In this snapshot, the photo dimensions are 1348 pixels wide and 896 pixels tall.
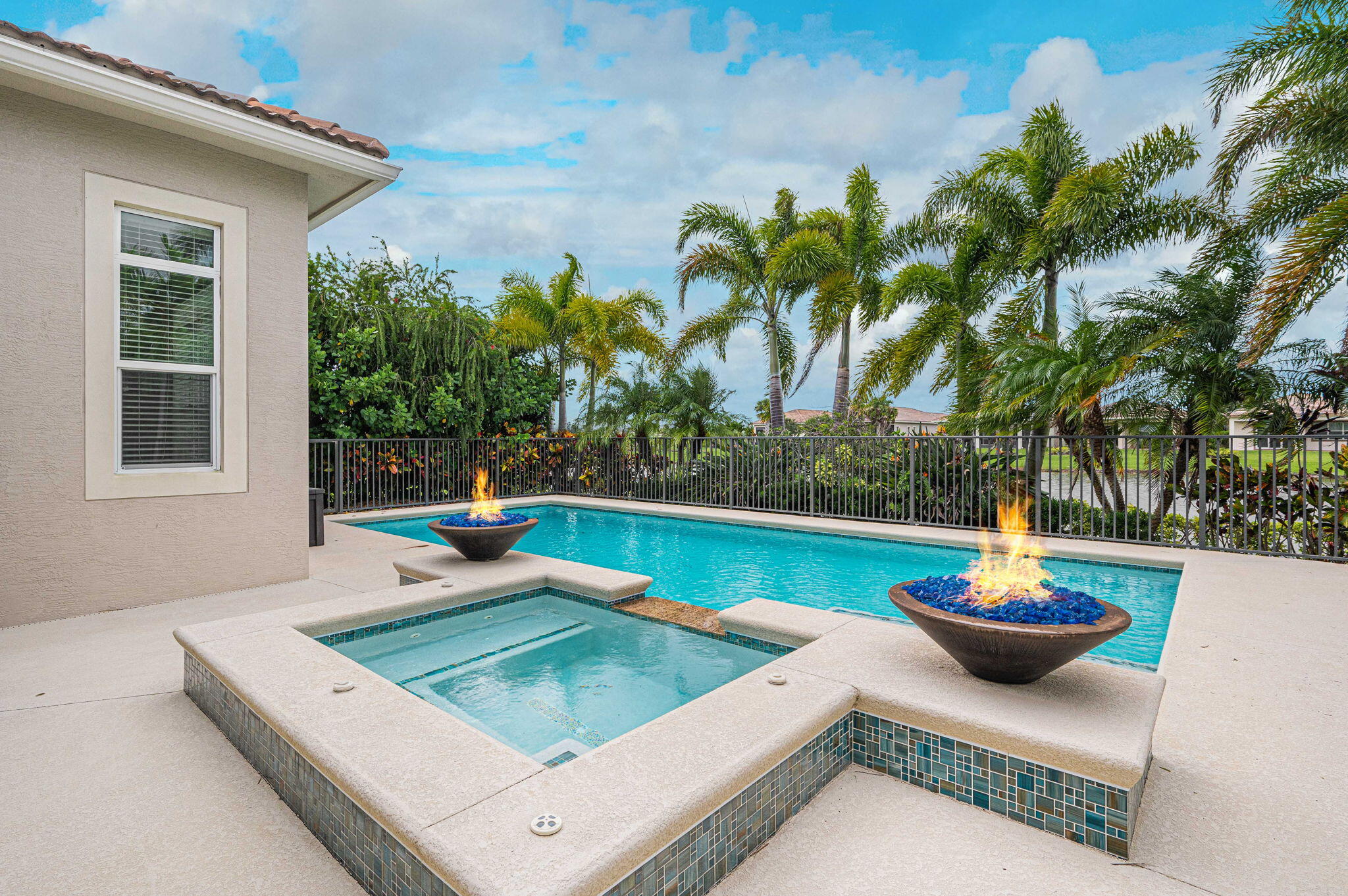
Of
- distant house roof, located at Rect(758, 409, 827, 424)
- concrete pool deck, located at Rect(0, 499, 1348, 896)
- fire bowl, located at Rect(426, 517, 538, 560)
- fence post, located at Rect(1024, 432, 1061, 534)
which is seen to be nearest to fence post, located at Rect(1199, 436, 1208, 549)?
fence post, located at Rect(1024, 432, 1061, 534)

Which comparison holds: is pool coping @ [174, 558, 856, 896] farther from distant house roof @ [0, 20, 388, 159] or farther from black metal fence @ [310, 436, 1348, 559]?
black metal fence @ [310, 436, 1348, 559]

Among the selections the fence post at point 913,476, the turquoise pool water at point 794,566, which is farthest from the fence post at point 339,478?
the fence post at point 913,476

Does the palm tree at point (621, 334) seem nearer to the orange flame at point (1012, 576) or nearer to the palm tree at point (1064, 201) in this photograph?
the palm tree at point (1064, 201)

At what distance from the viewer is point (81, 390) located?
4.11 meters

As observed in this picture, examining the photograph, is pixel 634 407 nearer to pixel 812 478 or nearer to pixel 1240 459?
pixel 812 478

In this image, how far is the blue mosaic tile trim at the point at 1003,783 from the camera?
1.84 metres

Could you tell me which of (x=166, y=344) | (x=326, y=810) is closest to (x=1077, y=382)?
(x=326, y=810)

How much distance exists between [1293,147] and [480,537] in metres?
9.35

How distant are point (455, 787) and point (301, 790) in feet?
2.38

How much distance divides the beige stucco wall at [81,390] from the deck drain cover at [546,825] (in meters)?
4.30

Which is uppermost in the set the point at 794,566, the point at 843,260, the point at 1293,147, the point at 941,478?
the point at 843,260

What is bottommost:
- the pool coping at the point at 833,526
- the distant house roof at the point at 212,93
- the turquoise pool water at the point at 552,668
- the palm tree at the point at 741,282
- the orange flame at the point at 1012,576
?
the turquoise pool water at the point at 552,668

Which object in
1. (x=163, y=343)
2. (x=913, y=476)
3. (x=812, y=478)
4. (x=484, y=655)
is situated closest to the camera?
(x=484, y=655)

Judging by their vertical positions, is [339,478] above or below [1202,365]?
below
